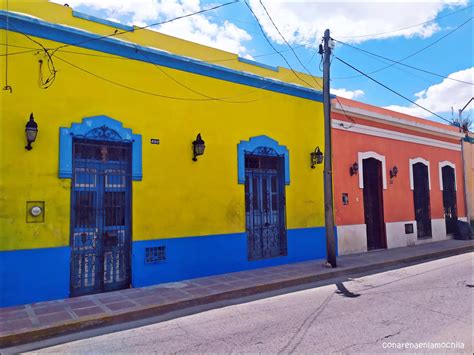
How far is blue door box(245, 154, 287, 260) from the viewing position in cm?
914

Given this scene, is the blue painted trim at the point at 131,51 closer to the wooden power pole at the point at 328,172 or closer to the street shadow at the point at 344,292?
the wooden power pole at the point at 328,172

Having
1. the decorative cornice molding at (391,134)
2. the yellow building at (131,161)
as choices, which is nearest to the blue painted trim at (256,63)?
the yellow building at (131,161)

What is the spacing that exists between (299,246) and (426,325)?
5.10 m

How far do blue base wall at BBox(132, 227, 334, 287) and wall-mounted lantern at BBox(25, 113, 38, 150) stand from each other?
103 inches

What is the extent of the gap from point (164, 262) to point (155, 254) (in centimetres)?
26

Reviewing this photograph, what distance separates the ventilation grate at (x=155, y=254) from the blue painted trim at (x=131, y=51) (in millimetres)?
3913

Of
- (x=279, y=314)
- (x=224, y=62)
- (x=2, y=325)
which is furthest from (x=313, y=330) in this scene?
(x=224, y=62)

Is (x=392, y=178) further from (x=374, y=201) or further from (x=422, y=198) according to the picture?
(x=422, y=198)

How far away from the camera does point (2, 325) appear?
16.2ft

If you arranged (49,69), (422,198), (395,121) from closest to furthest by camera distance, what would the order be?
(49,69)
(395,121)
(422,198)

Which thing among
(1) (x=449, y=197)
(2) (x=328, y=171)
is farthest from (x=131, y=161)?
(1) (x=449, y=197)

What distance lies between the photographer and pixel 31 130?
5.97 m

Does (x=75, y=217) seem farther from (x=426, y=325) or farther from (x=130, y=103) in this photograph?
(x=426, y=325)

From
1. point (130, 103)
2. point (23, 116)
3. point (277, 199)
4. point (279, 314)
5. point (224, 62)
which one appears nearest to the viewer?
point (279, 314)
